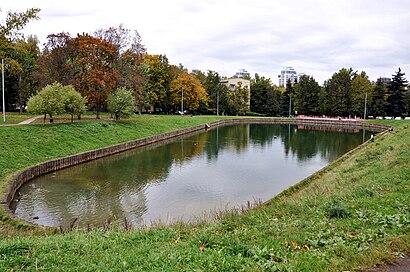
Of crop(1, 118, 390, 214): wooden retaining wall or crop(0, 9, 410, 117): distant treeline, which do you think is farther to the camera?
crop(0, 9, 410, 117): distant treeline

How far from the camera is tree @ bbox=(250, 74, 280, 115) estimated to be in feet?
254

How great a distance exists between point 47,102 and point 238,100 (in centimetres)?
5297

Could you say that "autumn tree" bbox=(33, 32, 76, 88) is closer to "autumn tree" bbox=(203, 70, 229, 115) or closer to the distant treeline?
the distant treeline

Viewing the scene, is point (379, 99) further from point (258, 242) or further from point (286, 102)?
point (258, 242)

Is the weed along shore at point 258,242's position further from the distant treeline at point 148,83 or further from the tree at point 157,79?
the tree at point 157,79

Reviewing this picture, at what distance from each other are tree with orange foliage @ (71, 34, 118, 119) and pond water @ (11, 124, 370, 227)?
31.5ft

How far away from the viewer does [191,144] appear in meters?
33.5

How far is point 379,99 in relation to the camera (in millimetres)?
63438

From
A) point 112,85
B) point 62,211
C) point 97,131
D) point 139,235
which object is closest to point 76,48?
point 112,85

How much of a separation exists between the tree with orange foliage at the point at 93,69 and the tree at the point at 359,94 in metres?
50.2

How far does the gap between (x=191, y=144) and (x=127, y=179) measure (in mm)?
15471

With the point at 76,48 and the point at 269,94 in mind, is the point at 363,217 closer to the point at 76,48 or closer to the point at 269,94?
the point at 76,48

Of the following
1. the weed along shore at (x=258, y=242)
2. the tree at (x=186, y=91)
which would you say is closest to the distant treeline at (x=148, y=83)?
the tree at (x=186, y=91)

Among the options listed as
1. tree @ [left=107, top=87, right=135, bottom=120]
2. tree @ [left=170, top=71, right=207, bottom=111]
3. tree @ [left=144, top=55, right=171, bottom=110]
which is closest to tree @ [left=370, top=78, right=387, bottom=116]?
tree @ [left=170, top=71, right=207, bottom=111]
